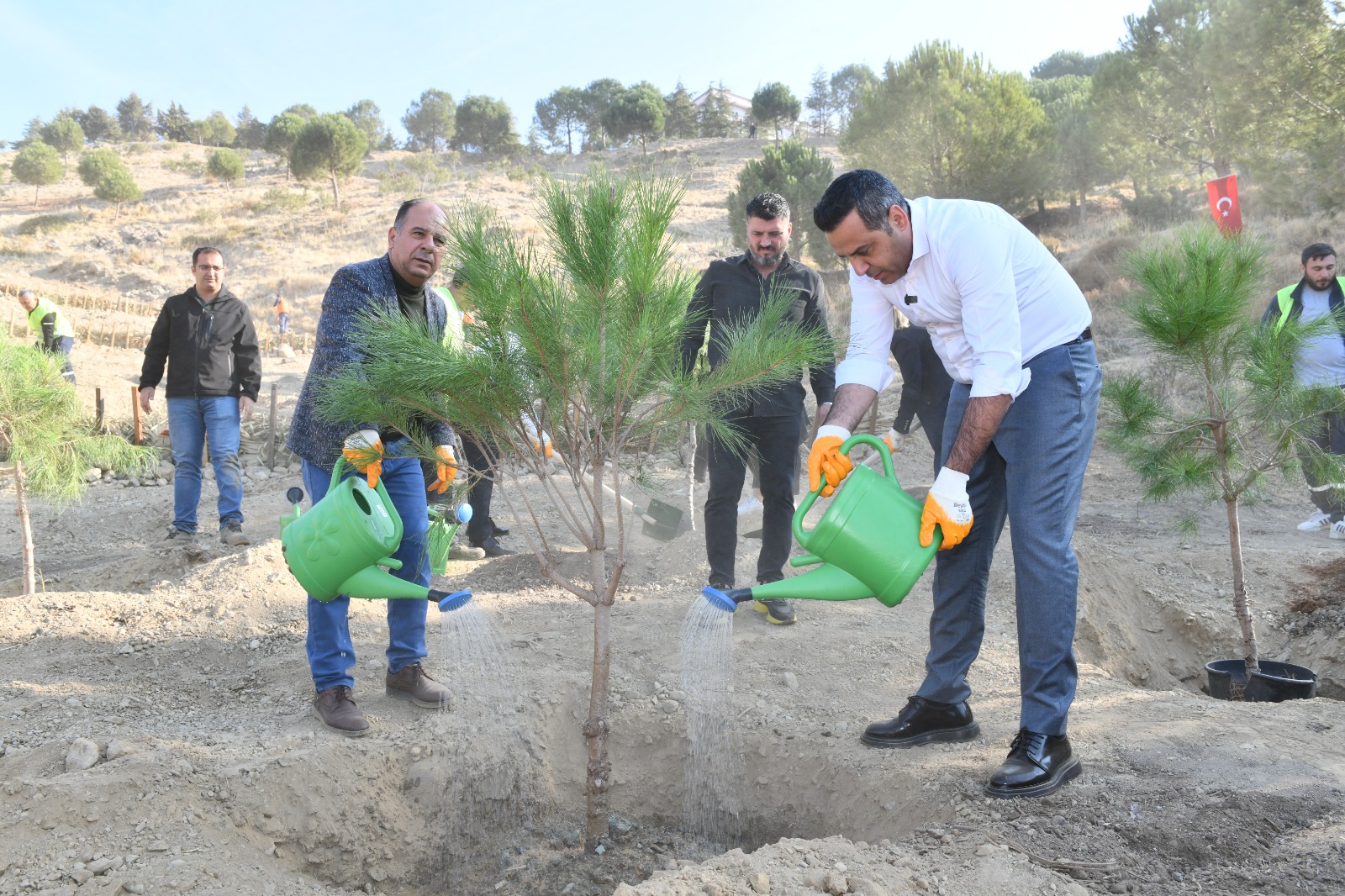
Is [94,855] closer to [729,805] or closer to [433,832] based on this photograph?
[433,832]

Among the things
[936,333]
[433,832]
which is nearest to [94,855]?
[433,832]

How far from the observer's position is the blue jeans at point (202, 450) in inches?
177

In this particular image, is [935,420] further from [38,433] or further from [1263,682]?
[38,433]

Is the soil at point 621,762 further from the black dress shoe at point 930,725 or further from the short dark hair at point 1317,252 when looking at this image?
the short dark hair at point 1317,252

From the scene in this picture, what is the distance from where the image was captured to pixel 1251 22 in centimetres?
1408

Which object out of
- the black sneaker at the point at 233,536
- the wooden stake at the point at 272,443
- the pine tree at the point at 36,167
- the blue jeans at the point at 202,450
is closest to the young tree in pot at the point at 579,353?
the black sneaker at the point at 233,536

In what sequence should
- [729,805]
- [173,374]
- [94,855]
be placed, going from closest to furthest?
[94,855]
[729,805]
[173,374]

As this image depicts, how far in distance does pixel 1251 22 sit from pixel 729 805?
16.7 m

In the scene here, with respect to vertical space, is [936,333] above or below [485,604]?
above

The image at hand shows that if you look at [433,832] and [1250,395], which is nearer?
[433,832]

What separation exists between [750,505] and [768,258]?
2405 millimetres

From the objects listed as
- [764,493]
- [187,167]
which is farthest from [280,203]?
[764,493]

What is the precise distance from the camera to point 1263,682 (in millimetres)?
3186

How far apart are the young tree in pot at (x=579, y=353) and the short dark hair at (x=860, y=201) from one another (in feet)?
1.03
